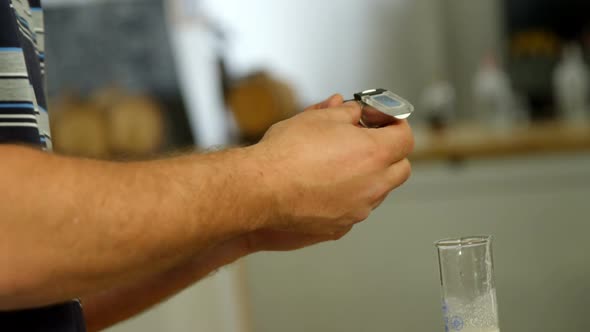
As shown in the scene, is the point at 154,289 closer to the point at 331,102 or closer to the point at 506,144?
the point at 331,102

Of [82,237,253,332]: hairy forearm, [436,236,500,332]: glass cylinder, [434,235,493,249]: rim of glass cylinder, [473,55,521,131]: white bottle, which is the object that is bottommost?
[473,55,521,131]: white bottle

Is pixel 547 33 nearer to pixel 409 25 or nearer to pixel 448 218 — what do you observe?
pixel 409 25

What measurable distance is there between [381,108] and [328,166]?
7cm

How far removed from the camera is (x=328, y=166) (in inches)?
25.5

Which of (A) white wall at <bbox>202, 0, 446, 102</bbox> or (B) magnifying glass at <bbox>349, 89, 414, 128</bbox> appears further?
(A) white wall at <bbox>202, 0, 446, 102</bbox>

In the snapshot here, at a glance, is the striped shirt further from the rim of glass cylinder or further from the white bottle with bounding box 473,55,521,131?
the white bottle with bounding box 473,55,521,131

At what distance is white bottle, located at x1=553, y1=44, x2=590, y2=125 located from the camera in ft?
9.98

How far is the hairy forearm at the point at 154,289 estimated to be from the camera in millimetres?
793

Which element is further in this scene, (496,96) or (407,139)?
(496,96)

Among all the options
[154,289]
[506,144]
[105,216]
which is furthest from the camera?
[506,144]

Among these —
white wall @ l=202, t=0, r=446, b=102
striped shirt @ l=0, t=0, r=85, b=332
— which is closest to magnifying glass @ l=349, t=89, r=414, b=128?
striped shirt @ l=0, t=0, r=85, b=332

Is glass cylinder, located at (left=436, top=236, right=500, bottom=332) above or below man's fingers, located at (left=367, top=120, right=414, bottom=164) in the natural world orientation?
below

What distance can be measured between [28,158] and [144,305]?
12.3 inches

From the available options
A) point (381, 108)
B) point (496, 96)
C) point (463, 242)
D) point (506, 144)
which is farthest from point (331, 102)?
point (496, 96)
